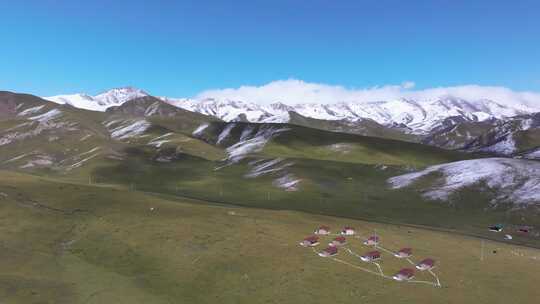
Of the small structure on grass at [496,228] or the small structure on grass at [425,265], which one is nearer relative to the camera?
the small structure on grass at [425,265]

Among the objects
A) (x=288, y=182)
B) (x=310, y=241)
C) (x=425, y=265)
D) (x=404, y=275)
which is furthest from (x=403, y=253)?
(x=288, y=182)

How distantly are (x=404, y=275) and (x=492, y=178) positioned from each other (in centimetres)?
11698

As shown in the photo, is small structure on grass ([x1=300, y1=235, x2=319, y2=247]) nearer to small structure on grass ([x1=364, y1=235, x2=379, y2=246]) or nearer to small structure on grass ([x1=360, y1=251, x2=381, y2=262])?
small structure on grass ([x1=364, y1=235, x2=379, y2=246])

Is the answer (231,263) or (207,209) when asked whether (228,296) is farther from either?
(207,209)

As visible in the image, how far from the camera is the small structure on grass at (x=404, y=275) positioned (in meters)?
57.5

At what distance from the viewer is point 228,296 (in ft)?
183

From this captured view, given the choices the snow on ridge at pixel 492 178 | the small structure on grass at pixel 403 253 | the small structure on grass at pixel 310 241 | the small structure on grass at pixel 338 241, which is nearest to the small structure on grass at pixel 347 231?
the small structure on grass at pixel 338 241

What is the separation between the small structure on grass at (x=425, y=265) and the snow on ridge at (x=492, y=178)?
85183 millimetres

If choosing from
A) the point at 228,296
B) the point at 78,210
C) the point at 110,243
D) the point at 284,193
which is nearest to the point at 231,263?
the point at 228,296

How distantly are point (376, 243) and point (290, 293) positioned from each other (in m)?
23.8

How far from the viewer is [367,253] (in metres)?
66.5

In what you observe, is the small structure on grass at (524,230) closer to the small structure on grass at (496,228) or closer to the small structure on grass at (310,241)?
the small structure on grass at (496,228)

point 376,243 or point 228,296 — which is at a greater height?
point 376,243

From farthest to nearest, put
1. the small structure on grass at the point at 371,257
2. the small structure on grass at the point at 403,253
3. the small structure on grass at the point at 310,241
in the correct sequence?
the small structure on grass at the point at 310,241 → the small structure on grass at the point at 403,253 → the small structure on grass at the point at 371,257
